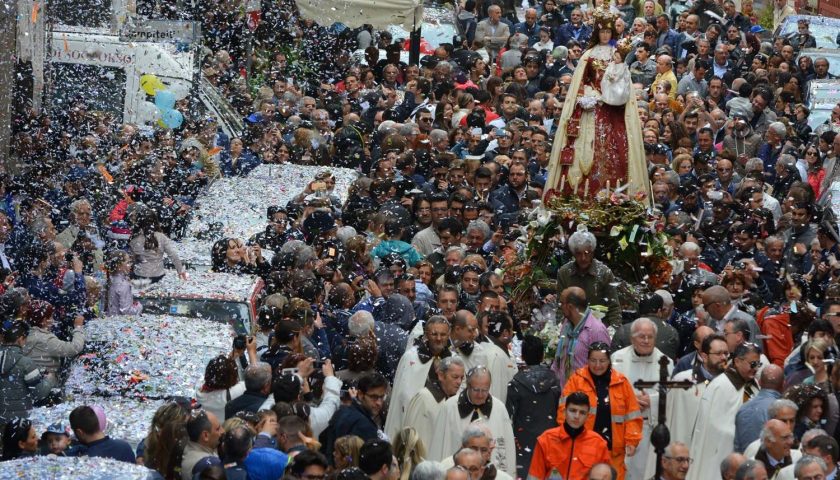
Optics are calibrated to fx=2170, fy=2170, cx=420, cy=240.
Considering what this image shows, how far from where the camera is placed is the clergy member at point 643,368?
1548cm

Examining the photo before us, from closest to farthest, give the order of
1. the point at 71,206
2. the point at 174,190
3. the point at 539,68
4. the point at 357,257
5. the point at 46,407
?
1. the point at 46,407
2. the point at 357,257
3. the point at 71,206
4. the point at 174,190
5. the point at 539,68

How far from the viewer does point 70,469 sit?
39.4 ft

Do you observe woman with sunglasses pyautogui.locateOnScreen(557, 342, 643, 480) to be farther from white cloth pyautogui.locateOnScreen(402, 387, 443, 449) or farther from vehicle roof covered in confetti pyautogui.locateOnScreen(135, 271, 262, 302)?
vehicle roof covered in confetti pyautogui.locateOnScreen(135, 271, 262, 302)

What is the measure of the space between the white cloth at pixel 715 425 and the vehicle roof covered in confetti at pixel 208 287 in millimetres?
4379

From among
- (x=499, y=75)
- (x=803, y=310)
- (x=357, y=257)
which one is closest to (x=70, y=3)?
(x=499, y=75)

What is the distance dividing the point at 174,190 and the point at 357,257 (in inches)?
178

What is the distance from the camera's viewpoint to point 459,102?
26.4m

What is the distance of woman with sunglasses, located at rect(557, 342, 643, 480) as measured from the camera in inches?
587

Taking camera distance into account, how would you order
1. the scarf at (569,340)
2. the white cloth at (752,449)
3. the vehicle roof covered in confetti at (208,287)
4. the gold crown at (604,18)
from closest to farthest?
1. the white cloth at (752,449)
2. the scarf at (569,340)
3. the vehicle roof covered in confetti at (208,287)
4. the gold crown at (604,18)

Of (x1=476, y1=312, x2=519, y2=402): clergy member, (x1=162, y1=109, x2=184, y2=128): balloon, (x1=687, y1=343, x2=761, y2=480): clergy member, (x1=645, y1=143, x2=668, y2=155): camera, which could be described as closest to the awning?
(x1=162, y1=109, x2=184, y2=128): balloon

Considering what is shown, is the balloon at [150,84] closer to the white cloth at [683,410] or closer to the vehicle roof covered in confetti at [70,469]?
the white cloth at [683,410]

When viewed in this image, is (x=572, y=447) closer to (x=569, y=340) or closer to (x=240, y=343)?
(x=569, y=340)

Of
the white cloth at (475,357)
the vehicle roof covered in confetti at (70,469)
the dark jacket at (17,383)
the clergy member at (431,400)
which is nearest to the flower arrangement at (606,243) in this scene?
the white cloth at (475,357)

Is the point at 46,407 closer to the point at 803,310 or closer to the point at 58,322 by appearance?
the point at 58,322
